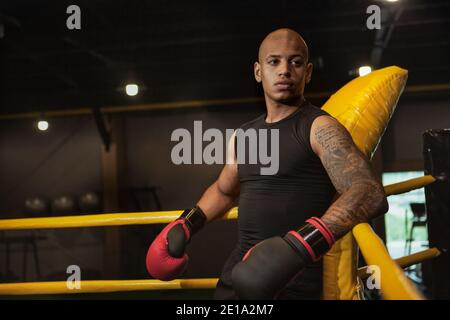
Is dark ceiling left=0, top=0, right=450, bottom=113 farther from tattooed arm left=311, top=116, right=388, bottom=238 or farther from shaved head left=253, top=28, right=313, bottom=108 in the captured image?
tattooed arm left=311, top=116, right=388, bottom=238

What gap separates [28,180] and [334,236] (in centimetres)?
712

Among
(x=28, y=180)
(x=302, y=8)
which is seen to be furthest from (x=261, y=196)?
(x=28, y=180)

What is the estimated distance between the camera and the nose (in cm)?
122

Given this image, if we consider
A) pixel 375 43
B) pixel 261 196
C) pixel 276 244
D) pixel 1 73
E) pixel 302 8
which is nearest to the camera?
pixel 276 244

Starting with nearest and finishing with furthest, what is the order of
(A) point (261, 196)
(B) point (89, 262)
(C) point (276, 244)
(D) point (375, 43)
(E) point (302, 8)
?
(C) point (276, 244) < (A) point (261, 196) < (E) point (302, 8) < (D) point (375, 43) < (B) point (89, 262)

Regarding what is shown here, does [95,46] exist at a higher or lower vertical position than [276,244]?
higher

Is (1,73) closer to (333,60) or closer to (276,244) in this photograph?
(333,60)

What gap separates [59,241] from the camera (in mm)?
7145

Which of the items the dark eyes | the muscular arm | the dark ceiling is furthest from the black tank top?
the dark ceiling

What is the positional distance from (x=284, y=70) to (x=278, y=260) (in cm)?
54

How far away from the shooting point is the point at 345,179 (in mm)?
1031

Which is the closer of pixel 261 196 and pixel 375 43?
pixel 261 196

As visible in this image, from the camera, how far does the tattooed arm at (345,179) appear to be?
38.1 inches

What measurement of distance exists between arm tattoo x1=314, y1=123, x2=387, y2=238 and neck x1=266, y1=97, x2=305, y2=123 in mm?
153
